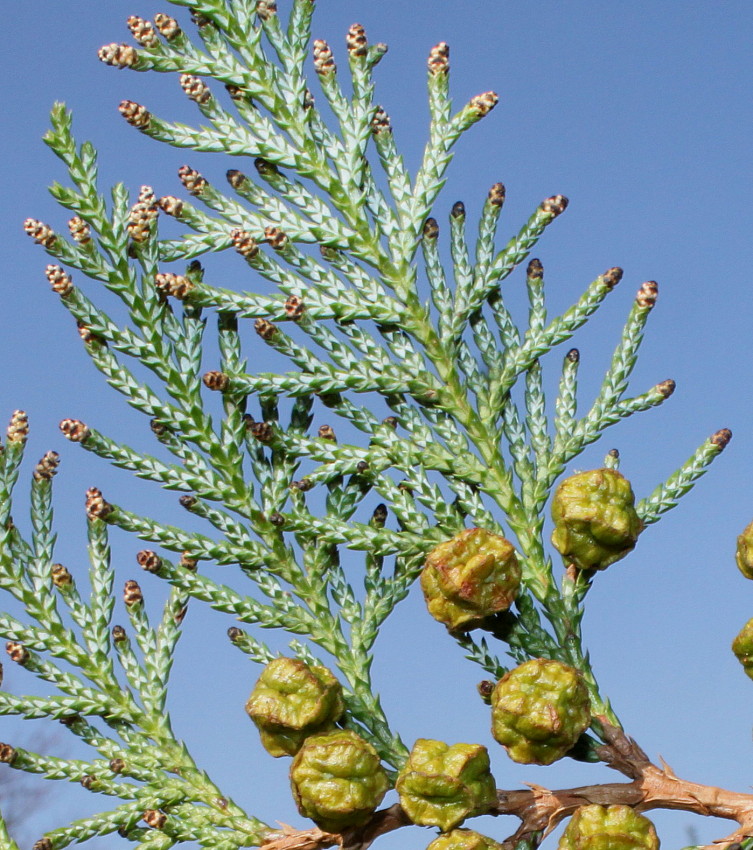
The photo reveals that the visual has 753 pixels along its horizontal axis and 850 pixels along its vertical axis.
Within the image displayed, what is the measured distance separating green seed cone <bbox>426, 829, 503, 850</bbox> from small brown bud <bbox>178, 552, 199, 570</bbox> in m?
1.24

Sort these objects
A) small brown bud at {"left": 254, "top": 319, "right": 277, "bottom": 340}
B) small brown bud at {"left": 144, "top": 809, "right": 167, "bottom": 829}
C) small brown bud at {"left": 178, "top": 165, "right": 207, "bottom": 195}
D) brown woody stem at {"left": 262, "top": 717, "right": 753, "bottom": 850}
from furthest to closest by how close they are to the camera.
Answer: small brown bud at {"left": 178, "top": 165, "right": 207, "bottom": 195}
small brown bud at {"left": 254, "top": 319, "right": 277, "bottom": 340}
small brown bud at {"left": 144, "top": 809, "right": 167, "bottom": 829}
brown woody stem at {"left": 262, "top": 717, "right": 753, "bottom": 850}

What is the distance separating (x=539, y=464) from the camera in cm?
417

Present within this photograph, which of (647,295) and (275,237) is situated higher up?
(275,237)

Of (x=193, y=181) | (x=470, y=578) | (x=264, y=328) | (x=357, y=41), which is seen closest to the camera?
(x=470, y=578)

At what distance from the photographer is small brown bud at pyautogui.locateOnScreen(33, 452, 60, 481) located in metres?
4.12

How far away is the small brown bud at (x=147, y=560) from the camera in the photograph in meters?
3.87

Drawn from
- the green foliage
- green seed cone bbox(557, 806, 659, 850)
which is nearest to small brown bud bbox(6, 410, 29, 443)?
the green foliage

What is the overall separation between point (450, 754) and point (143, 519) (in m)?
1.33

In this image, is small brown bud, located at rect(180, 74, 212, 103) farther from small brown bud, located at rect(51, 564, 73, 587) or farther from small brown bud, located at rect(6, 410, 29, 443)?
small brown bud, located at rect(51, 564, 73, 587)

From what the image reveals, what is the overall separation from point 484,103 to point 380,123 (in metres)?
0.40

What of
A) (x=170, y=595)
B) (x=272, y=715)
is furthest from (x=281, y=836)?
(x=170, y=595)

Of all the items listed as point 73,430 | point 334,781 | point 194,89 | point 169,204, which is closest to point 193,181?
point 169,204

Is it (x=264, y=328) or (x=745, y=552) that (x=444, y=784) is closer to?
(x=745, y=552)

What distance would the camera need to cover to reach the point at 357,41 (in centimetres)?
441
